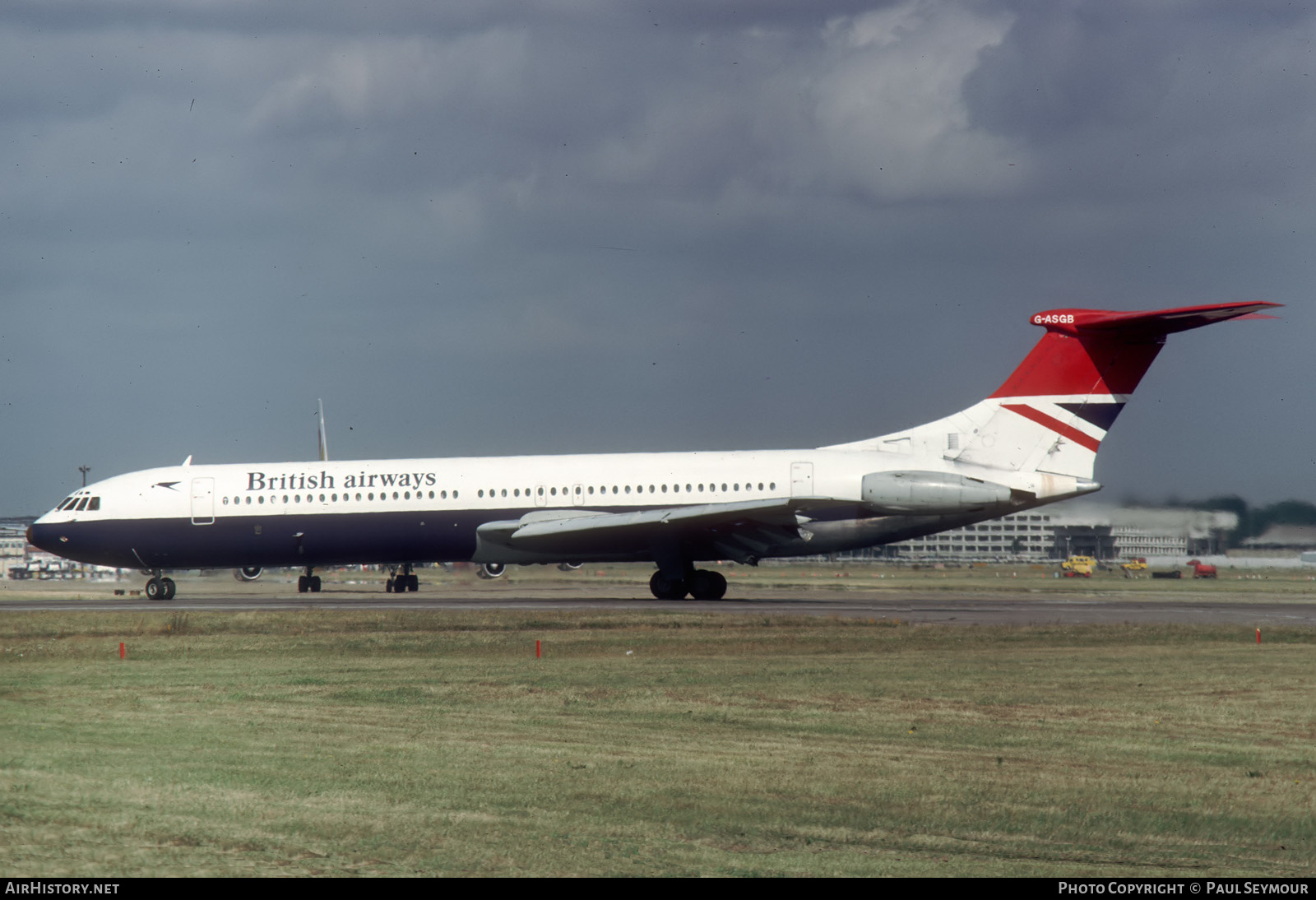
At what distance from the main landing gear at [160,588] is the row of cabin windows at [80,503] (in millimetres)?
2629

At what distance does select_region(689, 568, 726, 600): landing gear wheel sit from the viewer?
3359 centimetres

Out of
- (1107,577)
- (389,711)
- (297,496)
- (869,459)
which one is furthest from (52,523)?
(1107,577)

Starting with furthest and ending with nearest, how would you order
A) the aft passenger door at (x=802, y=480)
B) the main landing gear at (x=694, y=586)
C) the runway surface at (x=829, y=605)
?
the main landing gear at (x=694, y=586) < the aft passenger door at (x=802, y=480) < the runway surface at (x=829, y=605)

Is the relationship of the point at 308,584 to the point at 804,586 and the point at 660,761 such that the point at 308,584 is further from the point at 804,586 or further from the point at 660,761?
the point at 660,761

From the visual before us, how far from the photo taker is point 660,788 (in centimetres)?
996

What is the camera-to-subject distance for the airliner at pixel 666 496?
32.2m

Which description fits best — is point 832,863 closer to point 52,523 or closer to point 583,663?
point 583,663

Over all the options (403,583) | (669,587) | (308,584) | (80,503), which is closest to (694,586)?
(669,587)

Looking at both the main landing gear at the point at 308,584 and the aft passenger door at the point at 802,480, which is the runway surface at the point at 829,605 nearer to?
the main landing gear at the point at 308,584

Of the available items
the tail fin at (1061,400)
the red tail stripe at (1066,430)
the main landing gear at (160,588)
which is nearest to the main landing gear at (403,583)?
the main landing gear at (160,588)

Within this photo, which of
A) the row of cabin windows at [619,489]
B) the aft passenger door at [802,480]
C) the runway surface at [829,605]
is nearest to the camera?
the runway surface at [829,605]

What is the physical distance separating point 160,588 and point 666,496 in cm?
1595

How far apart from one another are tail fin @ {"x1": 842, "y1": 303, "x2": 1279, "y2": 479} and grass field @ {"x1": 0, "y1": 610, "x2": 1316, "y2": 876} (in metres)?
12.4

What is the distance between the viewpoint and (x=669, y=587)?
110 feet
